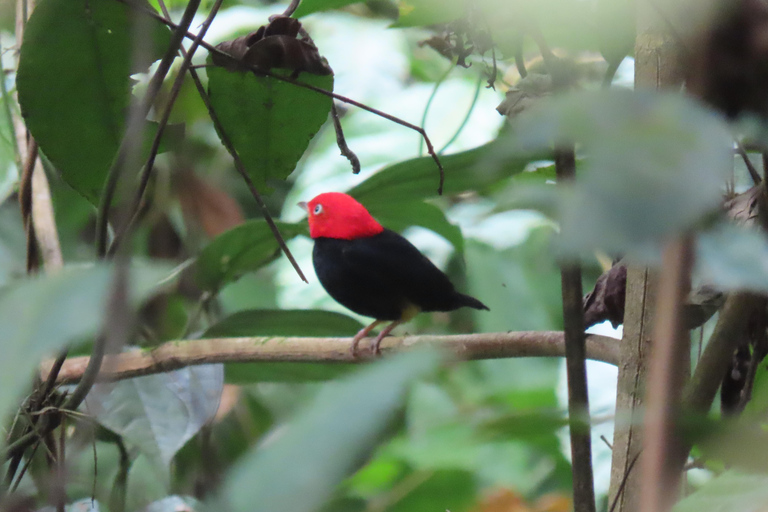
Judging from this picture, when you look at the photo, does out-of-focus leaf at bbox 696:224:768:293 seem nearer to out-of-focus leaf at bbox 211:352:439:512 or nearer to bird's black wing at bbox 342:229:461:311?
out-of-focus leaf at bbox 211:352:439:512

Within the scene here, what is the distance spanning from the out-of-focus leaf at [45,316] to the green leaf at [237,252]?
1434 millimetres

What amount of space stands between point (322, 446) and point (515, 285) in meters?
2.67

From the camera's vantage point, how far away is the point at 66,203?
104 inches

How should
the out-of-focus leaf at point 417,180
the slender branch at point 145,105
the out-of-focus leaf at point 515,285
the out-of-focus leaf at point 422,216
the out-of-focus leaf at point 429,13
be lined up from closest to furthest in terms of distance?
the slender branch at point 145,105 < the out-of-focus leaf at point 429,13 < the out-of-focus leaf at point 417,180 < the out-of-focus leaf at point 422,216 < the out-of-focus leaf at point 515,285

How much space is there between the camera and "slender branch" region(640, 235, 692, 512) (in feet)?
1.18

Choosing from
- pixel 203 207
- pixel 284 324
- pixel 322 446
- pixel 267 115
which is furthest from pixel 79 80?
pixel 203 207

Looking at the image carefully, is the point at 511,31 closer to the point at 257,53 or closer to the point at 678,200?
the point at 257,53

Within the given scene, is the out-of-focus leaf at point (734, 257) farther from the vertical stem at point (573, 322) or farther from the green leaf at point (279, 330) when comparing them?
the green leaf at point (279, 330)

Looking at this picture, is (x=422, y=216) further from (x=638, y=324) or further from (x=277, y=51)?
(x=638, y=324)

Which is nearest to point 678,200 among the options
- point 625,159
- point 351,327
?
point 625,159

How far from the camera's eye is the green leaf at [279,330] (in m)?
1.79

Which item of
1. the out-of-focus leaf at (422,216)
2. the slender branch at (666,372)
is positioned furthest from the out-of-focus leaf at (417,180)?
the slender branch at (666,372)

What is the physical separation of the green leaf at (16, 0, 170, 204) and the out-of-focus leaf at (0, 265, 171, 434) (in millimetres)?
857

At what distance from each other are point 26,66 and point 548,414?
3.47 ft
